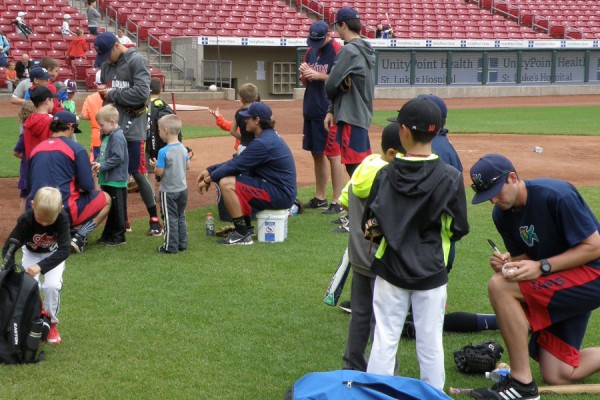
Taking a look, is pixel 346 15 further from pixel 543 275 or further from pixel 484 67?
pixel 484 67

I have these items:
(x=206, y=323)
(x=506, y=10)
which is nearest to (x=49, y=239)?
(x=206, y=323)

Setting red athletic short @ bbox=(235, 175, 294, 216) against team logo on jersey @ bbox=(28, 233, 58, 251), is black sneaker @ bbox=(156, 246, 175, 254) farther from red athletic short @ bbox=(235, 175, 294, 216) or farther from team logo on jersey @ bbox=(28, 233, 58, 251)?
team logo on jersey @ bbox=(28, 233, 58, 251)

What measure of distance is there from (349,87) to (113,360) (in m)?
4.93

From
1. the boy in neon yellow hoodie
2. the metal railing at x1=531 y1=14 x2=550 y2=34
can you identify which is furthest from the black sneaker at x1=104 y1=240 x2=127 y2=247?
the metal railing at x1=531 y1=14 x2=550 y2=34

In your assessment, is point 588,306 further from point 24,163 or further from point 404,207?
point 24,163

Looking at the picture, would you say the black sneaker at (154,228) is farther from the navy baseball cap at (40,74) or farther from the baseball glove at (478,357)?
the baseball glove at (478,357)

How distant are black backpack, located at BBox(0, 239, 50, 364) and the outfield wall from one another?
24551mm

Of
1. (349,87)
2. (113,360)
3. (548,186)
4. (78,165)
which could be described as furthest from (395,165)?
(349,87)

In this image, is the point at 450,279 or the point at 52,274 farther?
the point at 450,279

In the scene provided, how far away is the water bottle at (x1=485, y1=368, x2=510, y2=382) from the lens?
511cm

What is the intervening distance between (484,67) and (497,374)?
28.3 meters

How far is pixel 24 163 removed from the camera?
29.3 ft

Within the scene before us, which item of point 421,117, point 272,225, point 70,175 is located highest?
point 421,117

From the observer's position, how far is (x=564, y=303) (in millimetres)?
4891
